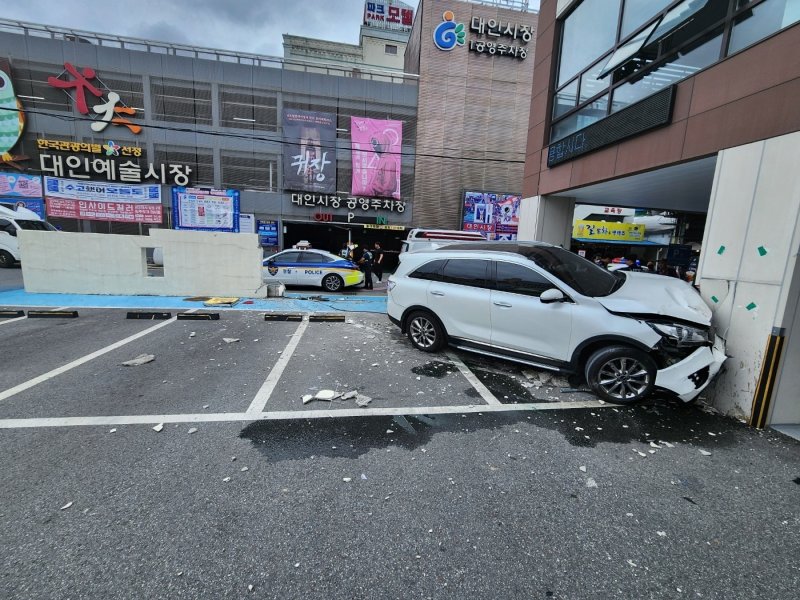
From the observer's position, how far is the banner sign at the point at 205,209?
2067 cm

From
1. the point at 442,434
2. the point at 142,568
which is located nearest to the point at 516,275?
the point at 442,434

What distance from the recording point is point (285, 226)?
72.2 feet

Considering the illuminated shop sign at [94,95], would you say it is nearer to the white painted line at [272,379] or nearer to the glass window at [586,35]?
the white painted line at [272,379]

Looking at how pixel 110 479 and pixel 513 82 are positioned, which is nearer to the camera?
pixel 110 479

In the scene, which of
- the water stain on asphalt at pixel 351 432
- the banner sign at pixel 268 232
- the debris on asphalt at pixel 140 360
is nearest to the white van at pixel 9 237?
the banner sign at pixel 268 232

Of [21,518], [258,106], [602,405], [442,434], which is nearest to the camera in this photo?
[21,518]

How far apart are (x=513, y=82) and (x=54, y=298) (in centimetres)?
2469

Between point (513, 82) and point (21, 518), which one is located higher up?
point (513, 82)

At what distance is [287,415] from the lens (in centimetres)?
387

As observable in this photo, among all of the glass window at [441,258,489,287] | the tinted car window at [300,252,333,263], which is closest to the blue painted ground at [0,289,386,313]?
the tinted car window at [300,252,333,263]

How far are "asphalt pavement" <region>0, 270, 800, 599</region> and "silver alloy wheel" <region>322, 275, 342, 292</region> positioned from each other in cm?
807

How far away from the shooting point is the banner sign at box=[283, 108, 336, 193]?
2095 cm

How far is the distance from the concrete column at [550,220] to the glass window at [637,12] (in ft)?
12.5

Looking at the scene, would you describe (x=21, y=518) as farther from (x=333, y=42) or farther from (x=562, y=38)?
(x=333, y=42)
